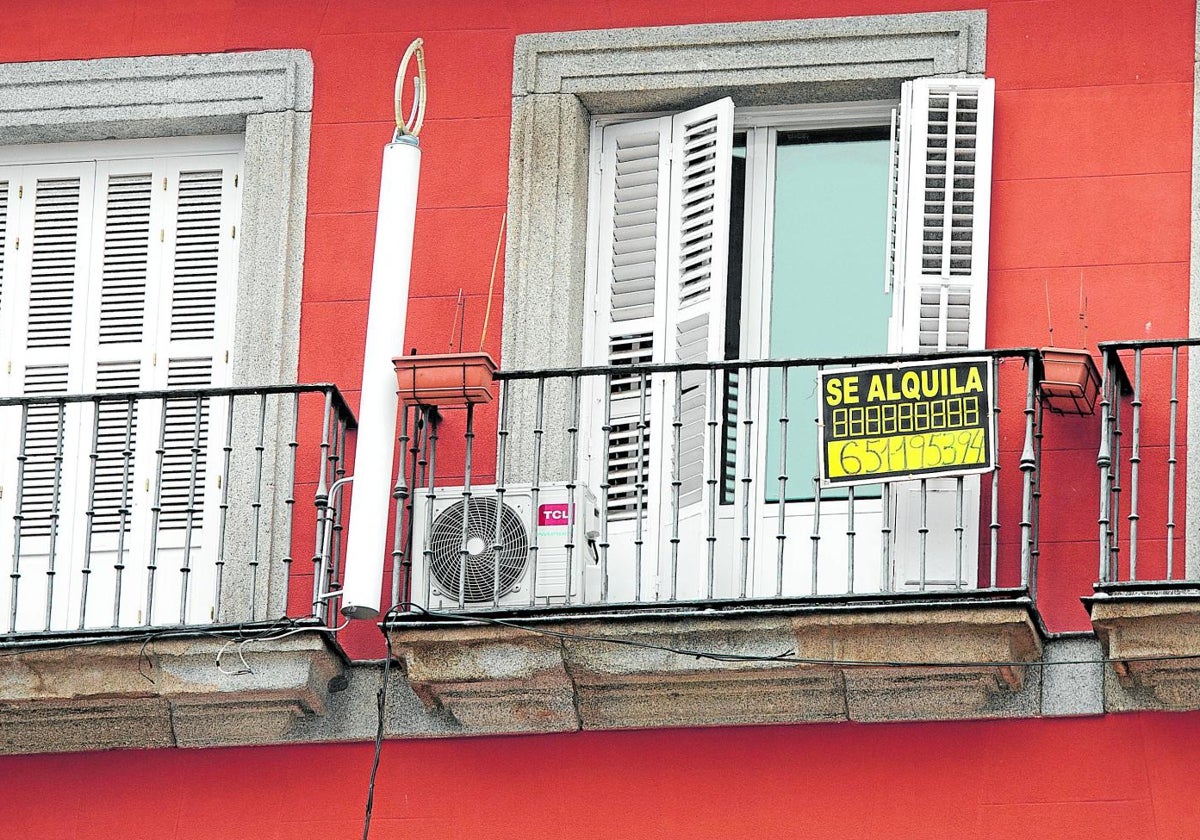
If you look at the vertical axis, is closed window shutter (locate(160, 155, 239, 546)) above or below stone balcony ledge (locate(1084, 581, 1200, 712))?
above

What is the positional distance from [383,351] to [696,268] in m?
1.49

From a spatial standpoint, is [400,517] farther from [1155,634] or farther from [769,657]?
[1155,634]

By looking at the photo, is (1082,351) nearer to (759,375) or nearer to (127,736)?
(759,375)

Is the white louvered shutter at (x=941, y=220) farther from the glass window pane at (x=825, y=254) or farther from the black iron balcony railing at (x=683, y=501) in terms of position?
the glass window pane at (x=825, y=254)

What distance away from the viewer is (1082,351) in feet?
35.6

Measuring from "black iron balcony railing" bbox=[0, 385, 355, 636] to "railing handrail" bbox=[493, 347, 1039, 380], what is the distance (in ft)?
2.86

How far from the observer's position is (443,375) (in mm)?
11000

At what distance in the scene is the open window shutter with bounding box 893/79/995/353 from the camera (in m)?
11.4

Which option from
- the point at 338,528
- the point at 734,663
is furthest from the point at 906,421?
the point at 338,528

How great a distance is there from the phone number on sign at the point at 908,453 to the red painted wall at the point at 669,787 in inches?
37.0

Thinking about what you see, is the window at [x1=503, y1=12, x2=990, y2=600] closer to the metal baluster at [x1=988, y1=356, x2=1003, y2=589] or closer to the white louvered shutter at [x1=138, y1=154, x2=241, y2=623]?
the metal baluster at [x1=988, y1=356, x2=1003, y2=589]

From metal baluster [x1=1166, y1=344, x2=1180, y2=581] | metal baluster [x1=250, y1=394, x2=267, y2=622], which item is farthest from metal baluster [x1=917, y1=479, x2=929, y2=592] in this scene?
metal baluster [x1=250, y1=394, x2=267, y2=622]

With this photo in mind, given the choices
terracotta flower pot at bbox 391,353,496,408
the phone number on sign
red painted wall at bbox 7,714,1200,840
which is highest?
terracotta flower pot at bbox 391,353,496,408

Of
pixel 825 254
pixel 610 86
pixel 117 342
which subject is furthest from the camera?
pixel 117 342
